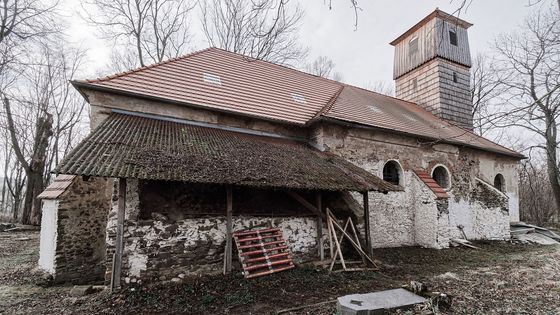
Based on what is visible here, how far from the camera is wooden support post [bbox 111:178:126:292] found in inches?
204

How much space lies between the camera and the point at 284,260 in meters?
6.58

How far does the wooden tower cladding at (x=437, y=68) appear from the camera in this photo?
1585cm

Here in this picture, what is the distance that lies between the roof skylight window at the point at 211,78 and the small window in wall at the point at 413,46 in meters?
12.7

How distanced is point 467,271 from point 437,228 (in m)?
2.68

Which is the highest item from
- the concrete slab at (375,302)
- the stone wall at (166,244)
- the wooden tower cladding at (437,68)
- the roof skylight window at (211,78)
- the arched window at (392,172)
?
the wooden tower cladding at (437,68)

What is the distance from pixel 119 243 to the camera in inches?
208

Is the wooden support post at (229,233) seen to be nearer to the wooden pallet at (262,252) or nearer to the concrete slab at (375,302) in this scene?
the wooden pallet at (262,252)

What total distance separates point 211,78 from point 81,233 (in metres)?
6.01

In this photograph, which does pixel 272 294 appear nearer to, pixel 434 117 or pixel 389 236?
pixel 389 236

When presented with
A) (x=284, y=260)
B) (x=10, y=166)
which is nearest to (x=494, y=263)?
(x=284, y=260)

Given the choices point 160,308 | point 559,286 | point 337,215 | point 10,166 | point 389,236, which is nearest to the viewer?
point 160,308

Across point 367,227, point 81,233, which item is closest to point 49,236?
point 81,233

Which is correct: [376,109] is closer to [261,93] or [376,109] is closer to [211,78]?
[261,93]

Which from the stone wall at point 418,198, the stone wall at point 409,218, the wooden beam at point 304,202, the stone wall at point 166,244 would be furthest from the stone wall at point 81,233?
the stone wall at point 409,218
